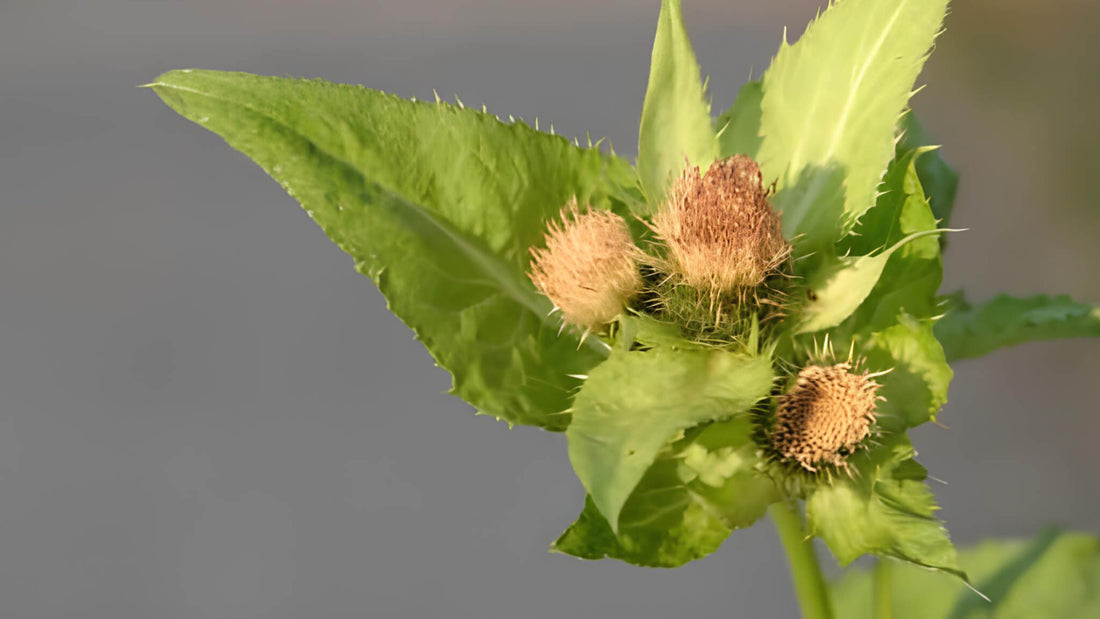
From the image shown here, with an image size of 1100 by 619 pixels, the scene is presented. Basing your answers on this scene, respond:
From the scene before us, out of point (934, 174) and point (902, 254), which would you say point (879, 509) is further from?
point (934, 174)

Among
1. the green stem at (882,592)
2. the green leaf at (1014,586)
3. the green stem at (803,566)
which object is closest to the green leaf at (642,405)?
the green stem at (803,566)

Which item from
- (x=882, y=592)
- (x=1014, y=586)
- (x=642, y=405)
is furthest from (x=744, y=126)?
(x=1014, y=586)

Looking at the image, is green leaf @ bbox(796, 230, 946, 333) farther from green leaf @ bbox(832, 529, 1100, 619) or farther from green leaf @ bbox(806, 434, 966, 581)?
green leaf @ bbox(832, 529, 1100, 619)

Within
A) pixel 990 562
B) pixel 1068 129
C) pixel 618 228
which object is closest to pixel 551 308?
pixel 618 228

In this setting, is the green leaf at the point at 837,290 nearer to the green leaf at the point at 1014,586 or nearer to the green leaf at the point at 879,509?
the green leaf at the point at 879,509

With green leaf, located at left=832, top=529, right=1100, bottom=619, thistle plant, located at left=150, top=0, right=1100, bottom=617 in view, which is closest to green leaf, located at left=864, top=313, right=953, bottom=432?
thistle plant, located at left=150, top=0, right=1100, bottom=617

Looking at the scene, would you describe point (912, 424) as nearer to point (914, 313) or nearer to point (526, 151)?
point (914, 313)
